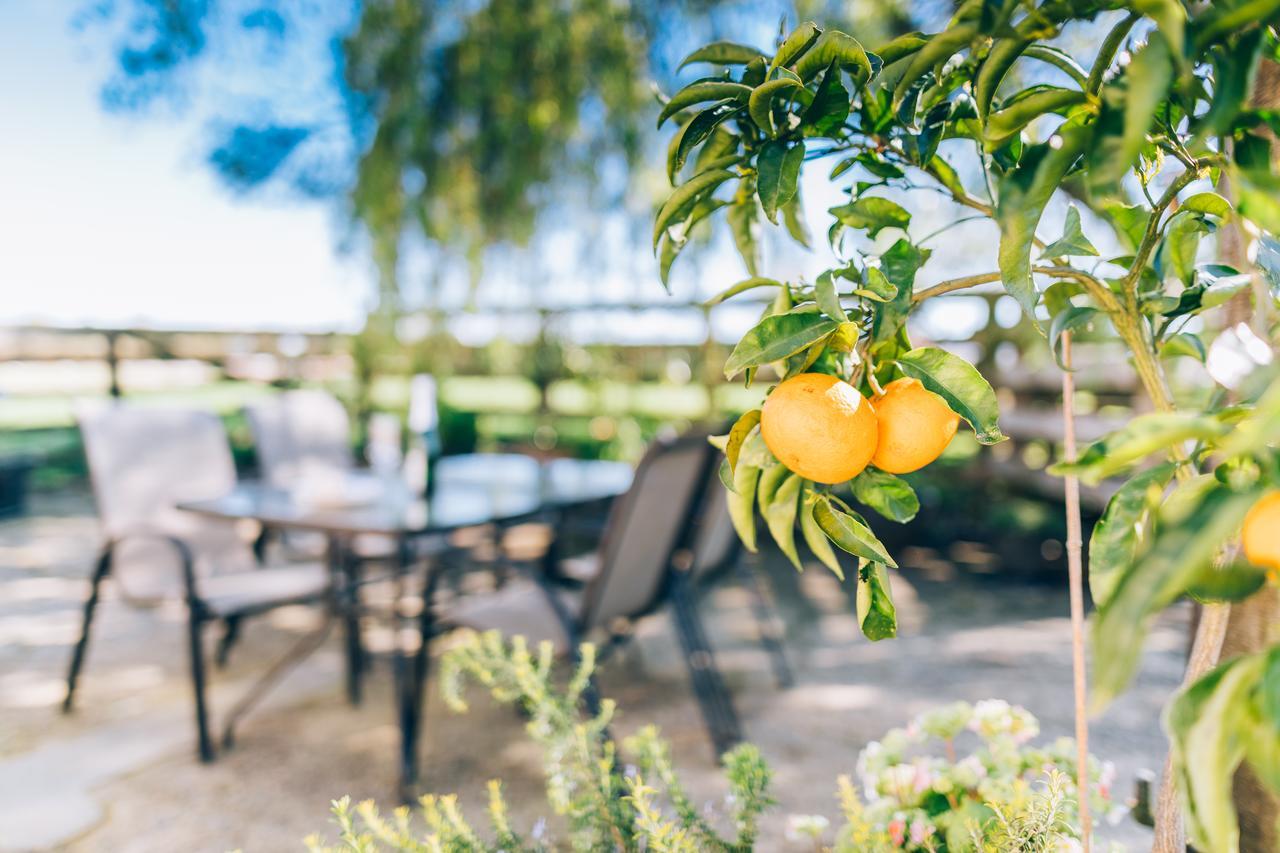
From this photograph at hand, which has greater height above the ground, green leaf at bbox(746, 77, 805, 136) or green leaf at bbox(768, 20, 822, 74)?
green leaf at bbox(768, 20, 822, 74)

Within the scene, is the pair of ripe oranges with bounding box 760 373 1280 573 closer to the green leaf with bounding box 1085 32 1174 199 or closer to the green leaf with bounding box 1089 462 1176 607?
the green leaf with bounding box 1089 462 1176 607

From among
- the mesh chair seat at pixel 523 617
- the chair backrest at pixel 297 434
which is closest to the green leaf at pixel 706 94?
the mesh chair seat at pixel 523 617

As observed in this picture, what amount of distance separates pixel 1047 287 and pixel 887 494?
0.30m

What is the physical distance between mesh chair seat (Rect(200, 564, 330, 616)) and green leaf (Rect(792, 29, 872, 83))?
81.3 inches

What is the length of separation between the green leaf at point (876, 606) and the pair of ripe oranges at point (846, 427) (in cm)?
9

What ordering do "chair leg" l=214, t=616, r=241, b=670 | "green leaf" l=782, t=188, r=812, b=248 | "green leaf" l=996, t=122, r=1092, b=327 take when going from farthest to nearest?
"chair leg" l=214, t=616, r=241, b=670
"green leaf" l=782, t=188, r=812, b=248
"green leaf" l=996, t=122, r=1092, b=327

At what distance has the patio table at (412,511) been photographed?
2023 millimetres

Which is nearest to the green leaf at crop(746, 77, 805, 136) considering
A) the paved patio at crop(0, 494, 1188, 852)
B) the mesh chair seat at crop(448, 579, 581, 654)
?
the paved patio at crop(0, 494, 1188, 852)

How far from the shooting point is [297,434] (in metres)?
3.37

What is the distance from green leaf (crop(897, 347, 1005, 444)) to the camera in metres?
0.59

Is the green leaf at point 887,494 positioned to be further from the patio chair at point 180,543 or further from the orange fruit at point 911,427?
the patio chair at point 180,543

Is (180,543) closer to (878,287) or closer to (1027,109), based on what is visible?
(878,287)

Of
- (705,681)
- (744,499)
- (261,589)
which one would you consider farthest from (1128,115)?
(261,589)

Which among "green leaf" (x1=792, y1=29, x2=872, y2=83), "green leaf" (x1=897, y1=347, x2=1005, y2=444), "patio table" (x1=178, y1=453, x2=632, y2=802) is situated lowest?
"patio table" (x1=178, y1=453, x2=632, y2=802)
